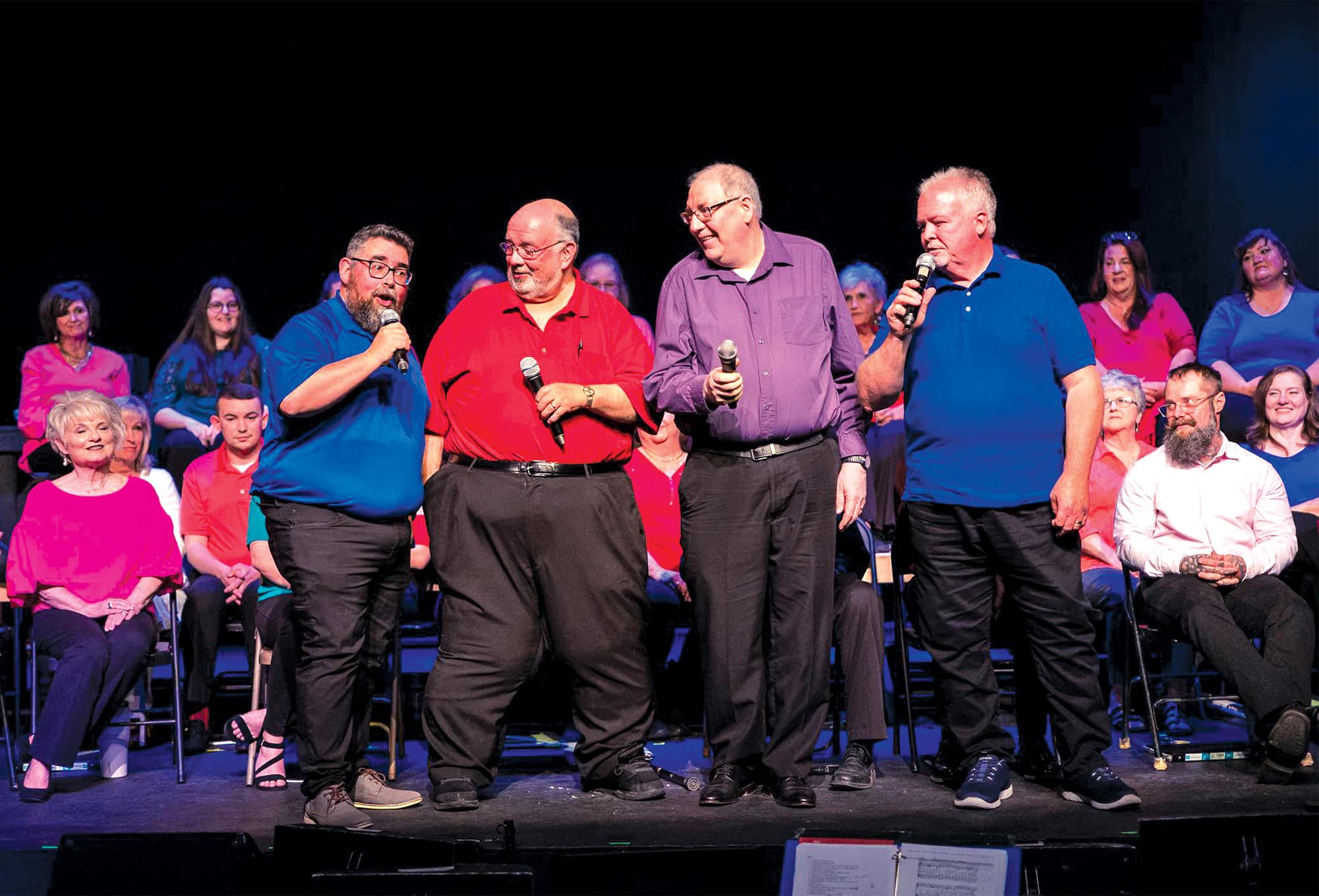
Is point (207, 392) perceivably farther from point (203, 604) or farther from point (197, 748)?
point (197, 748)

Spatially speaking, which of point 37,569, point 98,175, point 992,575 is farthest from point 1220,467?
point 98,175

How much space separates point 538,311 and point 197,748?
6.55 ft

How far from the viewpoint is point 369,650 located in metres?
3.69

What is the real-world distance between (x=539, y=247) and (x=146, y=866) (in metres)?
1.83

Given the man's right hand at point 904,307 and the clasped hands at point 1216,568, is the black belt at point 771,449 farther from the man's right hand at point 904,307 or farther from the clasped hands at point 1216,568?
the clasped hands at point 1216,568

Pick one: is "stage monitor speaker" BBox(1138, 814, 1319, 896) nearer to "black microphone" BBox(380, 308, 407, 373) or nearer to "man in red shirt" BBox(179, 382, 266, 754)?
"black microphone" BBox(380, 308, 407, 373)

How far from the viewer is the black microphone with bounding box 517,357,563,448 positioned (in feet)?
11.3

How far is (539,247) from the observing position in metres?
3.67

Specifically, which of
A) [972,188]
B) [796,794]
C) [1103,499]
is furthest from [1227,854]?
[1103,499]

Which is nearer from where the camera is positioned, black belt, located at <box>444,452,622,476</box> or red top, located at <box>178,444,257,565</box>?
black belt, located at <box>444,452,622,476</box>

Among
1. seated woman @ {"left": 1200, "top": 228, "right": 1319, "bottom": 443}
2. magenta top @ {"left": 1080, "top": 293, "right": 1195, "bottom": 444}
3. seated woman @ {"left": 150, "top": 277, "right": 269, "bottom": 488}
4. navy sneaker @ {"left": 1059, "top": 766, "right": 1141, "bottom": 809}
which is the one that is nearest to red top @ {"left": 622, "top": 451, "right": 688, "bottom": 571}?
navy sneaker @ {"left": 1059, "top": 766, "right": 1141, "bottom": 809}

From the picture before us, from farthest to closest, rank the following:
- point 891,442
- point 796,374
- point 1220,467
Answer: point 891,442 → point 1220,467 → point 796,374

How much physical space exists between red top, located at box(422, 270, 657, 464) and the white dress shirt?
1.67 m

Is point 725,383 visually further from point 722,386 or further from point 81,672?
point 81,672
